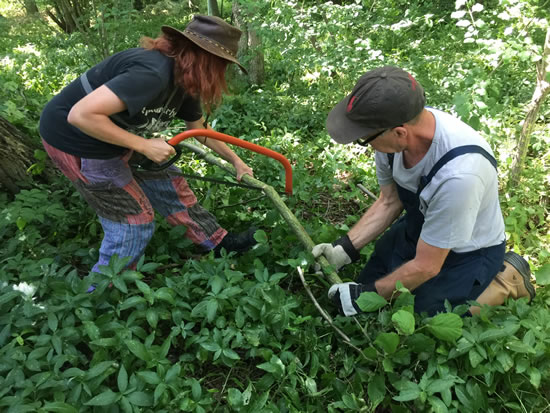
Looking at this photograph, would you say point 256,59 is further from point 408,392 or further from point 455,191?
point 408,392

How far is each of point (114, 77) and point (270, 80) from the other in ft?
14.1

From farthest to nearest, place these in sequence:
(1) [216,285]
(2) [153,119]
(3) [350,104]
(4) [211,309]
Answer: (2) [153,119]
(1) [216,285]
(4) [211,309]
(3) [350,104]

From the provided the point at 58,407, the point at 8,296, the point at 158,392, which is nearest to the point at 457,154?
the point at 158,392

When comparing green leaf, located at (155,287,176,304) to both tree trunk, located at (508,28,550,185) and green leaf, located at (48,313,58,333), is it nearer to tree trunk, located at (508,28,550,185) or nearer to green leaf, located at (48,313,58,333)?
green leaf, located at (48,313,58,333)

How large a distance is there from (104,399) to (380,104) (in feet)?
5.31

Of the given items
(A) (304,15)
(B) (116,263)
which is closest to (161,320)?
(B) (116,263)

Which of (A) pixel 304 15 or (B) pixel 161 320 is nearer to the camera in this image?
(B) pixel 161 320

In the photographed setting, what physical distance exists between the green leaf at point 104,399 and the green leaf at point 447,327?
1.37 metres

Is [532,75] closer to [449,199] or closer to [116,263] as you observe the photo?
[449,199]

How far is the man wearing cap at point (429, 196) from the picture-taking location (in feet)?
5.65

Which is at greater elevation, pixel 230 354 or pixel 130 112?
pixel 130 112

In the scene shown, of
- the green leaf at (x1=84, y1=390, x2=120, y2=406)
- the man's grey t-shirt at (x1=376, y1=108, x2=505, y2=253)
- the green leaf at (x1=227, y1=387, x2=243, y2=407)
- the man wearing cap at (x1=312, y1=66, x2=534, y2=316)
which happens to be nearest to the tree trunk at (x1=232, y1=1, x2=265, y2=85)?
the man wearing cap at (x1=312, y1=66, x2=534, y2=316)

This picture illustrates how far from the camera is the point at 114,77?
1.90 metres

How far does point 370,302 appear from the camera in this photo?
6.07 feet
